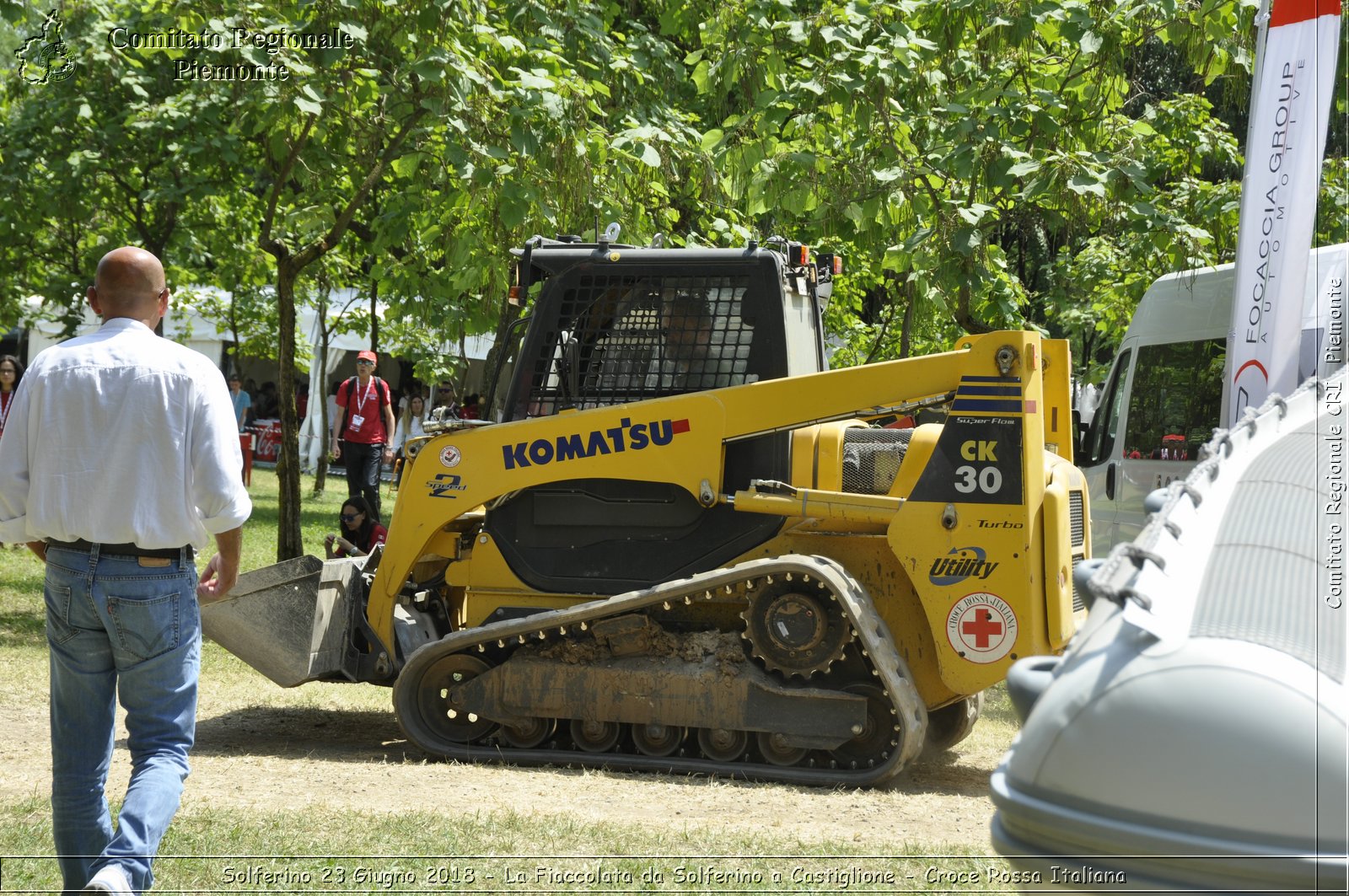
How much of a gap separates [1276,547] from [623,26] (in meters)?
13.1

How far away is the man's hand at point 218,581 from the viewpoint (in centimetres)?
407

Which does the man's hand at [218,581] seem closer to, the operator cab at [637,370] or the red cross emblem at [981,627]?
the operator cab at [637,370]

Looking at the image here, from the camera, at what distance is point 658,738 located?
6.60 metres

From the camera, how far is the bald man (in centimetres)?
385

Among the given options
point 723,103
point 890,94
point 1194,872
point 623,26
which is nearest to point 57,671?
point 1194,872

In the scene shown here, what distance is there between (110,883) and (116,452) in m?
1.17

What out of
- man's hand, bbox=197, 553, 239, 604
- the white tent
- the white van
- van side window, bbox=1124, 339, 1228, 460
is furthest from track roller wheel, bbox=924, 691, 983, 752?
the white tent

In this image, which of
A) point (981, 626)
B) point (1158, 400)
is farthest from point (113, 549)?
point (1158, 400)

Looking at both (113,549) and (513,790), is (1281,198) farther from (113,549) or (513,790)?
(113,549)

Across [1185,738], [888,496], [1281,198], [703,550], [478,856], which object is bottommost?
[478,856]

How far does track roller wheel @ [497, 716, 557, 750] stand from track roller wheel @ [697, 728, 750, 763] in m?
0.76

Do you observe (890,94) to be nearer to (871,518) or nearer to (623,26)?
(871,518)

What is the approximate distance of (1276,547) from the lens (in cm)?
275

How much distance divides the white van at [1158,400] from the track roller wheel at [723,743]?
4776mm
